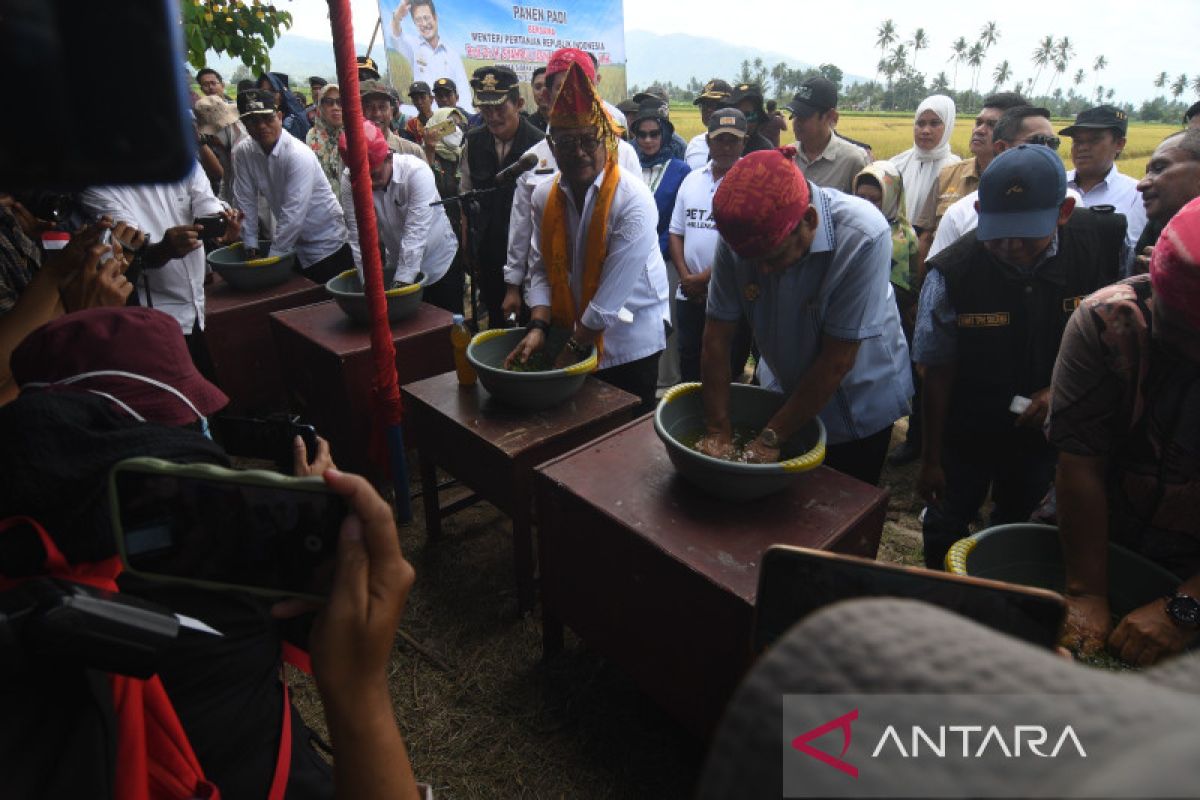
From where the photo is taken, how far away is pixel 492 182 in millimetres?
4535

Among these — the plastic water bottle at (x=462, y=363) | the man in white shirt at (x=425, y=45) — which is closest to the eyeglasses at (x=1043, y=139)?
the plastic water bottle at (x=462, y=363)

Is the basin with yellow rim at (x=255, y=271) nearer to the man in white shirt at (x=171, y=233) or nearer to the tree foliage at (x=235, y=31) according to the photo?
the man in white shirt at (x=171, y=233)

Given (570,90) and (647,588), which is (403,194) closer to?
(570,90)

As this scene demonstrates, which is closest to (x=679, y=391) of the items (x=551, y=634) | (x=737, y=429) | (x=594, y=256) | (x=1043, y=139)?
(x=737, y=429)

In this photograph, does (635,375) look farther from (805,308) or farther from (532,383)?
(805,308)

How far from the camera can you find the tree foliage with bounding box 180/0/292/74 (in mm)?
3422

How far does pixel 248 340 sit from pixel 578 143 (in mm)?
2616

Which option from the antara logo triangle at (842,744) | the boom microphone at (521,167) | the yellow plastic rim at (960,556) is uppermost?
the boom microphone at (521,167)

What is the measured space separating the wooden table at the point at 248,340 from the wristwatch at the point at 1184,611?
4.25 meters

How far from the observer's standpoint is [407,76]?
8.38 meters

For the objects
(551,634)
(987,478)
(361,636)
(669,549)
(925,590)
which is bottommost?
(551,634)

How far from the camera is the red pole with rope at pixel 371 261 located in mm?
2275

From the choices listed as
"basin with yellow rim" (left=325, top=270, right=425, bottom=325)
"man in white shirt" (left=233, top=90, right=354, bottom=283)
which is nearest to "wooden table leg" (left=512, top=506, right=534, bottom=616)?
"basin with yellow rim" (left=325, top=270, right=425, bottom=325)

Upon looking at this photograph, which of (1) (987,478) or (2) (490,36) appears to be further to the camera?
(2) (490,36)
